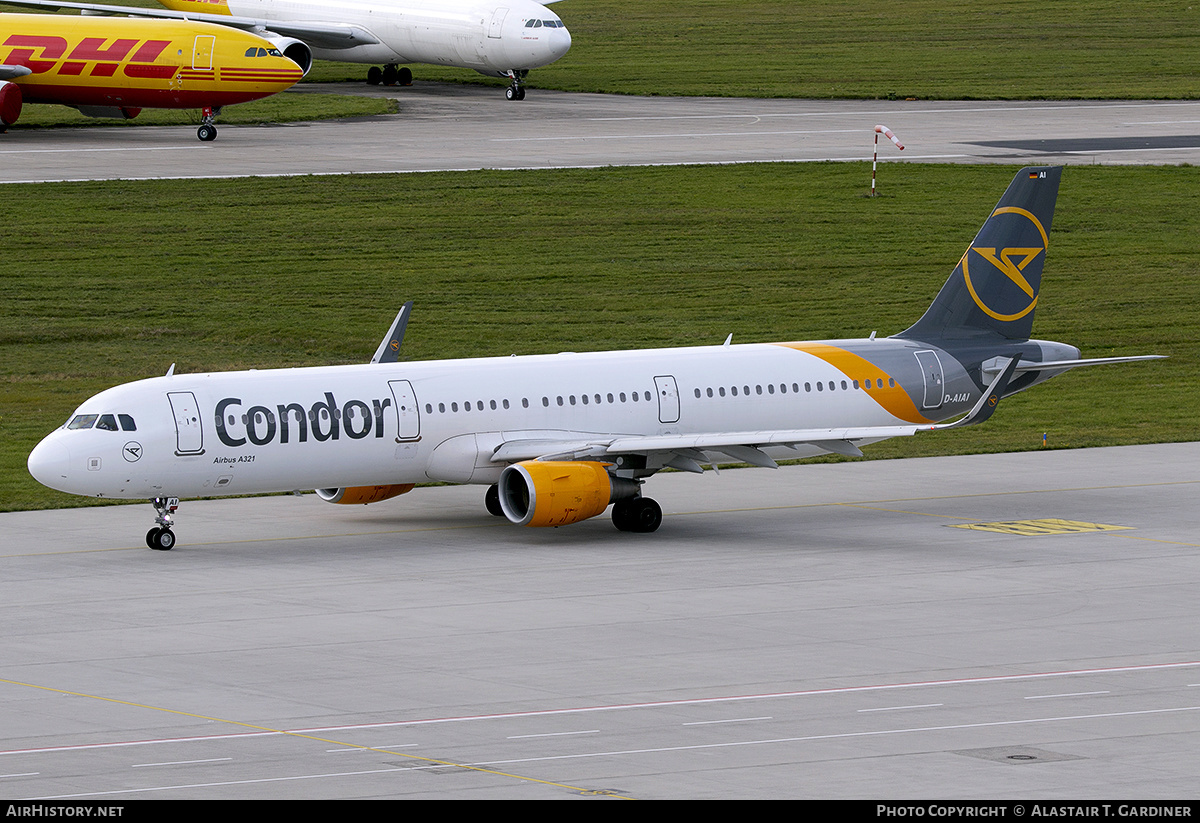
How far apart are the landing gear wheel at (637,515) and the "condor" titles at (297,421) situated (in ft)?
16.3

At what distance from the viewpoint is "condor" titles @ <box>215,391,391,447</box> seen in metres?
36.1

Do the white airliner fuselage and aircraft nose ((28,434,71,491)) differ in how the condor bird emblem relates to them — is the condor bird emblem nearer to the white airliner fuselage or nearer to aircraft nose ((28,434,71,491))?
the white airliner fuselage

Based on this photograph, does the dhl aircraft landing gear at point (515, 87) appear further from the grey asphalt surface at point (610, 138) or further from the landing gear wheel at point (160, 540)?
the landing gear wheel at point (160, 540)

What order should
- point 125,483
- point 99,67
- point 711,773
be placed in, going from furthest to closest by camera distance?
point 99,67
point 125,483
point 711,773

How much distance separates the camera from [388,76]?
102 metres

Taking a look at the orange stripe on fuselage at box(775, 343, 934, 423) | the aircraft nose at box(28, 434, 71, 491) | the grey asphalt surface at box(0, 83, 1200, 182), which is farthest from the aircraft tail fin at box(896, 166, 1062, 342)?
the grey asphalt surface at box(0, 83, 1200, 182)

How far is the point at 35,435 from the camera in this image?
48.4 metres

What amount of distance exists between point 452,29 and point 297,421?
60350mm

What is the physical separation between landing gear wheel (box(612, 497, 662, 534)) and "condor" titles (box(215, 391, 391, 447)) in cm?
498

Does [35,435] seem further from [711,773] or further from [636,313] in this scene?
[711,773]

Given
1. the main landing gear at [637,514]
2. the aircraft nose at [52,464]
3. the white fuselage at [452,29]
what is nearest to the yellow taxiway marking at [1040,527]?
the main landing gear at [637,514]
